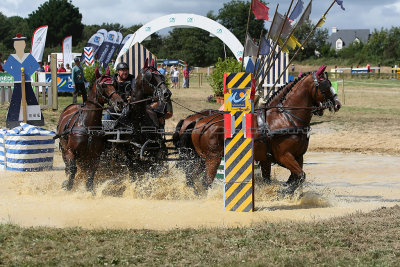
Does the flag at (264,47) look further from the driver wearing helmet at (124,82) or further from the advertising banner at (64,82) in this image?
the advertising banner at (64,82)

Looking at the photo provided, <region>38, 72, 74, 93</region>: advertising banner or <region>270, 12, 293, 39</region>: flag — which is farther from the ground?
<region>270, 12, 293, 39</region>: flag

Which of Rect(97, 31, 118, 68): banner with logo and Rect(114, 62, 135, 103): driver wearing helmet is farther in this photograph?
Rect(97, 31, 118, 68): banner with logo

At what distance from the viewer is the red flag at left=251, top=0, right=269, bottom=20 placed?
1244 cm

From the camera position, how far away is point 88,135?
10.3m

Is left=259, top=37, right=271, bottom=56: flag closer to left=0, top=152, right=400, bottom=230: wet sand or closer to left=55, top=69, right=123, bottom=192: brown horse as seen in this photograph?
left=0, top=152, right=400, bottom=230: wet sand

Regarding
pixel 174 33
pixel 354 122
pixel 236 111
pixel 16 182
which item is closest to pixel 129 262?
pixel 236 111

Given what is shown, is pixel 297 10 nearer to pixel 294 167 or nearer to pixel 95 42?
pixel 294 167

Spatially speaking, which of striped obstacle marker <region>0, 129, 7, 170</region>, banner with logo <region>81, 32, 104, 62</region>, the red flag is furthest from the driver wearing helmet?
banner with logo <region>81, 32, 104, 62</region>

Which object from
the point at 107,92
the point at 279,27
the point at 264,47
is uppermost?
the point at 279,27

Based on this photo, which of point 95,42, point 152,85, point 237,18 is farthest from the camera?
point 237,18

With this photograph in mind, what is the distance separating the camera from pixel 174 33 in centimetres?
9438

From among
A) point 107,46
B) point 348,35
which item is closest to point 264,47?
point 107,46

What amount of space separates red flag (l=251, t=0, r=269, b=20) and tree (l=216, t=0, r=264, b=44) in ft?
245

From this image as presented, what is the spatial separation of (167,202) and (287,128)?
2242 millimetres
